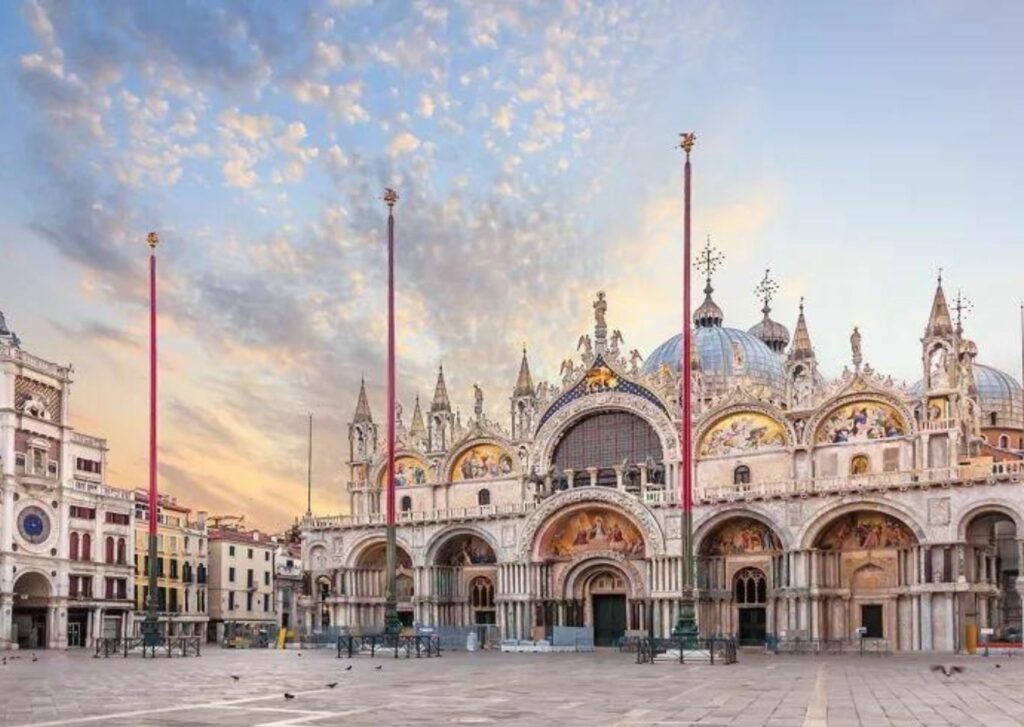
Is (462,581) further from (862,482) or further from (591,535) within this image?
(862,482)

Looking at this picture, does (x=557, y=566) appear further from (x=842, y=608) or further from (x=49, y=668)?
(x=49, y=668)

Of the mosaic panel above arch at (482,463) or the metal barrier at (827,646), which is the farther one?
the mosaic panel above arch at (482,463)

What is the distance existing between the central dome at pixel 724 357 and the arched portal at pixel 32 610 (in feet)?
130

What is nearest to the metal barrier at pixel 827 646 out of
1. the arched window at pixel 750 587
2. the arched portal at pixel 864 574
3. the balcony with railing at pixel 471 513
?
the arched portal at pixel 864 574

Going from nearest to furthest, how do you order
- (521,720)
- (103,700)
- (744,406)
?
(521,720), (103,700), (744,406)

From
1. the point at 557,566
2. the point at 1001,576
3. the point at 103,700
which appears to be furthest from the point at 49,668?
the point at 1001,576

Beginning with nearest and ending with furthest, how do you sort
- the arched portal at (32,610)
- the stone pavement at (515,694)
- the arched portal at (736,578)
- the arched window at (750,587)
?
the stone pavement at (515,694) < the arched portal at (736,578) < the arched window at (750,587) < the arched portal at (32,610)

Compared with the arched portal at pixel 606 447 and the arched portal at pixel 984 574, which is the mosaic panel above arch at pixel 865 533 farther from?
the arched portal at pixel 606 447

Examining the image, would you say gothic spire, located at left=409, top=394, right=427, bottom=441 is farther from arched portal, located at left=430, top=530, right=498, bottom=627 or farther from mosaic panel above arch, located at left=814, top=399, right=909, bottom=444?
mosaic panel above arch, located at left=814, top=399, right=909, bottom=444

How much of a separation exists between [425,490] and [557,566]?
Answer: 41.6 feet

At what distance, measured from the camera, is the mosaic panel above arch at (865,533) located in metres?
62.5

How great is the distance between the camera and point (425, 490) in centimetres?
8281

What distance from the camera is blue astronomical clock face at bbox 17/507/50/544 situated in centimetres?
7856

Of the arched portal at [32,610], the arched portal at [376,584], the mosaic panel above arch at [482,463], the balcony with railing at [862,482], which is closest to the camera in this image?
the balcony with railing at [862,482]
